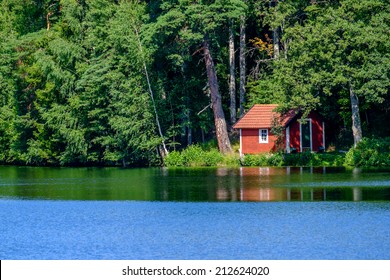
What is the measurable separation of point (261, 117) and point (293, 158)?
4.75m

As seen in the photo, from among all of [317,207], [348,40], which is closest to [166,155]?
[348,40]

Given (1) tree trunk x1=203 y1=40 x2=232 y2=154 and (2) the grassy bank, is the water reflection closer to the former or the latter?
(2) the grassy bank

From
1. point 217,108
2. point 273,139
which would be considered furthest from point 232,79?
point 273,139

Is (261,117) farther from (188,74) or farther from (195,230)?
(195,230)

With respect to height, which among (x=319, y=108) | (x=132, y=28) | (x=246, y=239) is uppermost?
(x=132, y=28)

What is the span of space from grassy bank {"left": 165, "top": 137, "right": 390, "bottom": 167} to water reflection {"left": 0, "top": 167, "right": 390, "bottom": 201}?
59.1 inches

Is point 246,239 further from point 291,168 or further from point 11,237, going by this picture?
point 291,168

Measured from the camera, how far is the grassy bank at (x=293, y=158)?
56781mm

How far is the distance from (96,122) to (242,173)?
16619 mm

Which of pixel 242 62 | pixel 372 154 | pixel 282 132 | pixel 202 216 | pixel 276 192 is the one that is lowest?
pixel 202 216

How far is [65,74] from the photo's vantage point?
232ft

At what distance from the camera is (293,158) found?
198 ft

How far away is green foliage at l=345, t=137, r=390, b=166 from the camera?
56625 millimetres

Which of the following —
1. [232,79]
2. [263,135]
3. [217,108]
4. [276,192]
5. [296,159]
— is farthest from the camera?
[232,79]
